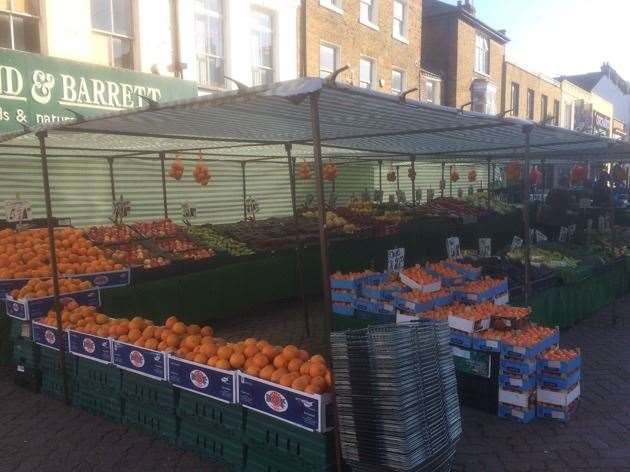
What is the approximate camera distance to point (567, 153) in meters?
9.96

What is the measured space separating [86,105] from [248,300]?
487 cm

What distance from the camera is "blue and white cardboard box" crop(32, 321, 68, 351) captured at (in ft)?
17.5

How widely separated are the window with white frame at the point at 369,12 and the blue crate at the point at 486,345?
15.7m

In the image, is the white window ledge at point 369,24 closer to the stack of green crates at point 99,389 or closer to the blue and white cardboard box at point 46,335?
the blue and white cardboard box at point 46,335

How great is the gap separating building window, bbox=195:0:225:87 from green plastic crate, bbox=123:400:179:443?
9.59 meters

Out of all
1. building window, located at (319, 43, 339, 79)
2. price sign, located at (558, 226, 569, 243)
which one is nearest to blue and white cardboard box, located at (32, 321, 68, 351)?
price sign, located at (558, 226, 569, 243)

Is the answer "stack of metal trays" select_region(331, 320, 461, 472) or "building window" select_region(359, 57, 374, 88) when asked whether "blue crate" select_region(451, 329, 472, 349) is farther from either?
"building window" select_region(359, 57, 374, 88)

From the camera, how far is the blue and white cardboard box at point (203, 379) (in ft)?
12.8

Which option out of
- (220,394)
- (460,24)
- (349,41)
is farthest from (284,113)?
(460,24)

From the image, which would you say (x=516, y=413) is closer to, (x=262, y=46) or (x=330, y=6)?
(x=262, y=46)

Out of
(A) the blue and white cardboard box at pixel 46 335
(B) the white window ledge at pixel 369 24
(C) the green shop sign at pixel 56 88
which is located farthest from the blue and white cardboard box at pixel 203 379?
(B) the white window ledge at pixel 369 24

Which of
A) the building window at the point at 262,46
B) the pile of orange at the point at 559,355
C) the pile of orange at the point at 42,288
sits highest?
the building window at the point at 262,46

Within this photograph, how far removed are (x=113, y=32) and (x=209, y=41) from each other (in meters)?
2.69

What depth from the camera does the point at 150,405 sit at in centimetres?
458
